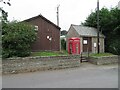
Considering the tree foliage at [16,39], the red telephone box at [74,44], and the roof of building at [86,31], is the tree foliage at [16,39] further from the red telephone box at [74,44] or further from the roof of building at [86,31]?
the roof of building at [86,31]

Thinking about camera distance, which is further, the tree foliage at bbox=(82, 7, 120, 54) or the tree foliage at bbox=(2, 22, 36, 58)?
the tree foliage at bbox=(82, 7, 120, 54)

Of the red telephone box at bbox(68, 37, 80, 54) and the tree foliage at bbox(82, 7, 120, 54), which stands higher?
the tree foliage at bbox(82, 7, 120, 54)

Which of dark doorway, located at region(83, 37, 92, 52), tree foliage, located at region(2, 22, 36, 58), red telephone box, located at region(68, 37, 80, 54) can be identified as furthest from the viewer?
dark doorway, located at region(83, 37, 92, 52)

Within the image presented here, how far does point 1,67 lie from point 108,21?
49.0 feet

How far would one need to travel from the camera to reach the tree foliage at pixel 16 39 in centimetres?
1470

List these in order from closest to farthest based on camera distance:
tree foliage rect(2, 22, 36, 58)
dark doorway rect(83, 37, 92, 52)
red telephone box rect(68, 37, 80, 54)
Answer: tree foliage rect(2, 22, 36, 58) < red telephone box rect(68, 37, 80, 54) < dark doorway rect(83, 37, 92, 52)

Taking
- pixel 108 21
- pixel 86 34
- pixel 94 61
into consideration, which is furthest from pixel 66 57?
pixel 108 21

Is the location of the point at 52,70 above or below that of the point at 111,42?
below

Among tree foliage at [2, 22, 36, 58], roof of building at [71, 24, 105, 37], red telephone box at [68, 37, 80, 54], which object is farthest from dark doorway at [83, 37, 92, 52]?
tree foliage at [2, 22, 36, 58]

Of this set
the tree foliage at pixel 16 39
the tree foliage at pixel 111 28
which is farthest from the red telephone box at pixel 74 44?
the tree foliage at pixel 16 39

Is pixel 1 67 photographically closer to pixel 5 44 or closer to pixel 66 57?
pixel 5 44

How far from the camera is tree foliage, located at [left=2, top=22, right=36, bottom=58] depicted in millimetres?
14695

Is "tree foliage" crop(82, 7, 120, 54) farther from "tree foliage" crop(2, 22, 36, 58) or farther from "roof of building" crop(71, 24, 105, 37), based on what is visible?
"tree foliage" crop(2, 22, 36, 58)

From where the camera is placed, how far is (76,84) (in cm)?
1012
